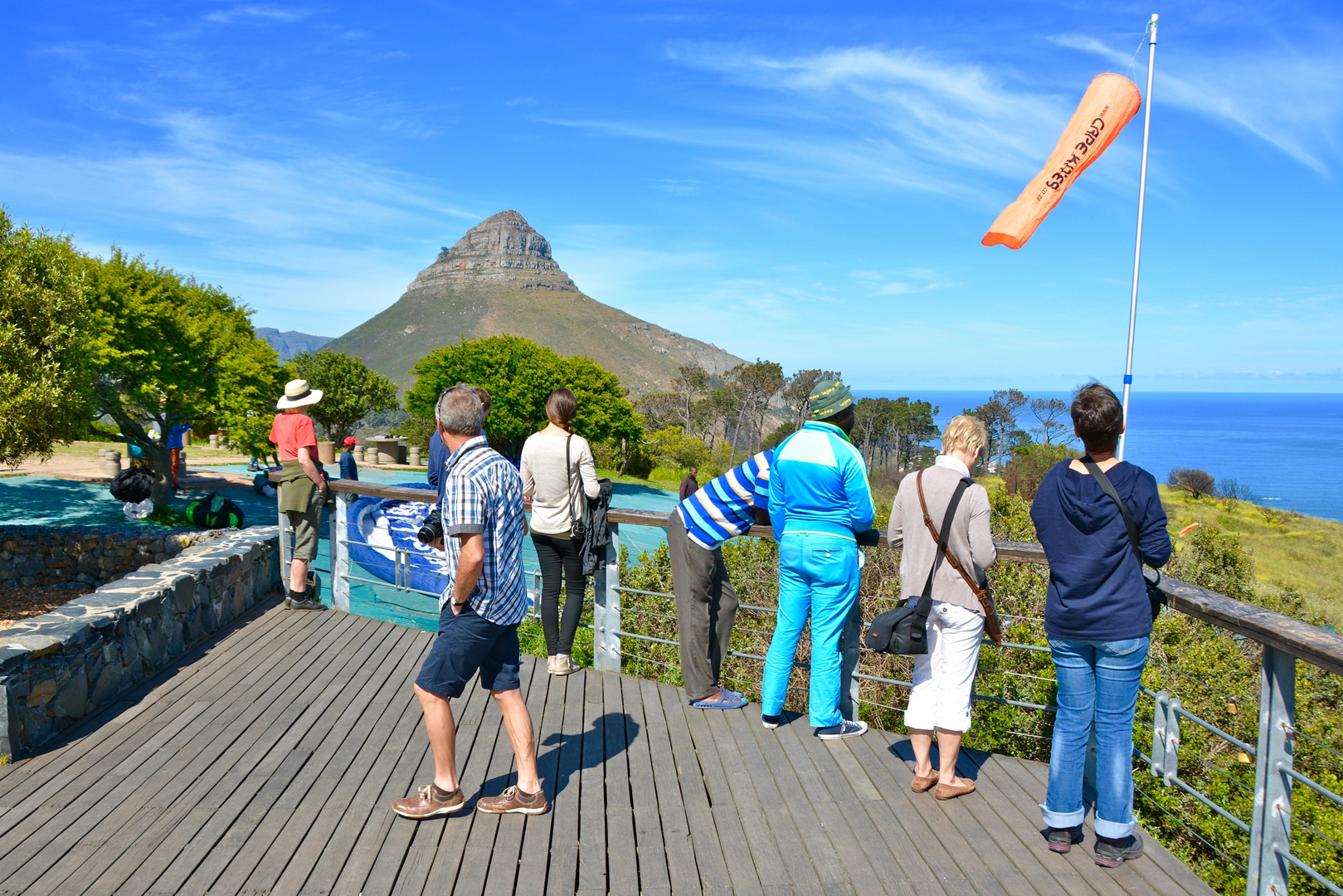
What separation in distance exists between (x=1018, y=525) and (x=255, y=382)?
22225mm

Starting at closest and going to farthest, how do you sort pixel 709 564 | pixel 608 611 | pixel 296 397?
1. pixel 709 564
2. pixel 608 611
3. pixel 296 397

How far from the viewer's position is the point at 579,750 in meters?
3.55

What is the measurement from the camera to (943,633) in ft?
10.1

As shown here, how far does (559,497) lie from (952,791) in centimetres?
229

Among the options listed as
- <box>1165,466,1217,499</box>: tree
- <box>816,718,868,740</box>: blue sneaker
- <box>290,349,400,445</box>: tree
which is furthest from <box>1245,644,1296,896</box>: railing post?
<box>290,349,400,445</box>: tree

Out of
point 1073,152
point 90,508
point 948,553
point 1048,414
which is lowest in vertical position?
point 90,508

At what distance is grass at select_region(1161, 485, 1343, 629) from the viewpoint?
88.2 ft

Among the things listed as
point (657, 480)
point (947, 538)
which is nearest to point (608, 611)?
point (947, 538)

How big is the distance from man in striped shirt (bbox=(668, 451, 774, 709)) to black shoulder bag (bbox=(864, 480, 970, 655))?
2.70ft

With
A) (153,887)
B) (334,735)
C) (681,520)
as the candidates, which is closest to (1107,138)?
(681,520)

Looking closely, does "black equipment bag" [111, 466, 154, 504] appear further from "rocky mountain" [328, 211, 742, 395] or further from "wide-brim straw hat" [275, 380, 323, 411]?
"rocky mountain" [328, 211, 742, 395]

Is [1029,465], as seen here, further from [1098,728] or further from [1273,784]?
[1273,784]

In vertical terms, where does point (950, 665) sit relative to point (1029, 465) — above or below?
below

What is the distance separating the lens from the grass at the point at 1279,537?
2689cm
